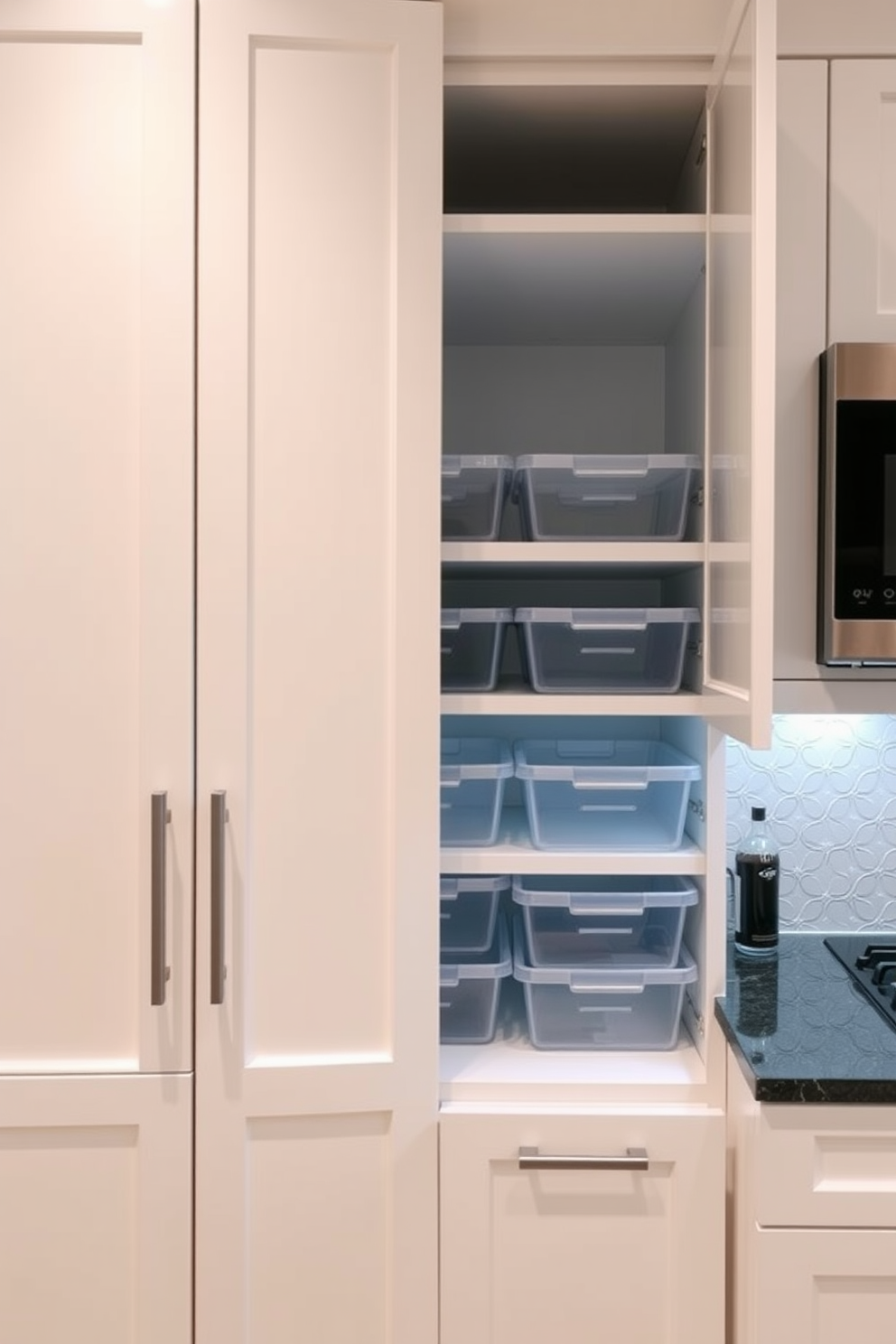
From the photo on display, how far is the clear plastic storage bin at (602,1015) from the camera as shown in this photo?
1.52 metres

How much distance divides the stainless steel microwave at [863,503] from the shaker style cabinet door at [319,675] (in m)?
0.58

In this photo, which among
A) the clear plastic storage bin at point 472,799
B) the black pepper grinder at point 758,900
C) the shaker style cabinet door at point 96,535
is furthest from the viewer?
the black pepper grinder at point 758,900

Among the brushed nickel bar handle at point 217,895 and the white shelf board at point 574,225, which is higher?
the white shelf board at point 574,225

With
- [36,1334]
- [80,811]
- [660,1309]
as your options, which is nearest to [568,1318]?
[660,1309]

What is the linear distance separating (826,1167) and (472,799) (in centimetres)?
69

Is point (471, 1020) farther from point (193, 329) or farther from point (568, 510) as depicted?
point (193, 329)

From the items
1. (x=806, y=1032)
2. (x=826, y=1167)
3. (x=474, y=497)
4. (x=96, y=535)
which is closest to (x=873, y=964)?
(x=806, y=1032)

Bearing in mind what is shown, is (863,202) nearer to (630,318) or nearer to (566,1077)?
(630,318)

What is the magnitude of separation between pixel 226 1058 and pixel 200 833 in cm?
30

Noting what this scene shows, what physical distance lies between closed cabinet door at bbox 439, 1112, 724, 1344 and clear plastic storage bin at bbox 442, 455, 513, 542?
0.85 m

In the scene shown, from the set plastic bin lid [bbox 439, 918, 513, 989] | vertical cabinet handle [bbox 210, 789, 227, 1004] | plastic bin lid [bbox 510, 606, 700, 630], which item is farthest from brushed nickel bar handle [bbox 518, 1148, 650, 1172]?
plastic bin lid [bbox 510, 606, 700, 630]

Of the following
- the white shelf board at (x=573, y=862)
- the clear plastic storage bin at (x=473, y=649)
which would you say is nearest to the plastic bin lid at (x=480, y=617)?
the clear plastic storage bin at (x=473, y=649)

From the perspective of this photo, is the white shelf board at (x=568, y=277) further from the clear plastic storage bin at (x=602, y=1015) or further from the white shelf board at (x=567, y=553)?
the clear plastic storage bin at (x=602, y=1015)

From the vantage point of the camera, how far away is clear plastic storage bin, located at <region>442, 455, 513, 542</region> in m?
1.47
